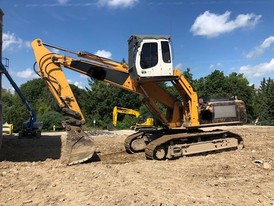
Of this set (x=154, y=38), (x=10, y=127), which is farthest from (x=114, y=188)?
(x=10, y=127)

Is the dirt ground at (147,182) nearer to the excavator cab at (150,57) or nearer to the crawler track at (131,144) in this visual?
the crawler track at (131,144)

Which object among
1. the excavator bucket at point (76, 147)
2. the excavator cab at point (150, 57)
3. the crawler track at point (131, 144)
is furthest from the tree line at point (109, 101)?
the excavator bucket at point (76, 147)

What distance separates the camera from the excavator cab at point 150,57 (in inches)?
433

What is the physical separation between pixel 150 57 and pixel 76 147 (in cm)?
371

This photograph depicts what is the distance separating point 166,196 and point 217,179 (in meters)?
2.20

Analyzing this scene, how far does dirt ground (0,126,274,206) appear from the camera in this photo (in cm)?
654

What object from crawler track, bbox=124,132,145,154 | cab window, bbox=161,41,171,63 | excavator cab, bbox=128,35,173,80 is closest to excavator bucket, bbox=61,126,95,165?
excavator cab, bbox=128,35,173,80

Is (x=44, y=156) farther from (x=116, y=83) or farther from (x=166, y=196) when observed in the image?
(x=166, y=196)

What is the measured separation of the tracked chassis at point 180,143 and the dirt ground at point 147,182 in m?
0.44

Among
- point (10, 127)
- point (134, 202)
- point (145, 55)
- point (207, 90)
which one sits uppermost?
point (207, 90)

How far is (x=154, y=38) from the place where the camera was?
37.0ft

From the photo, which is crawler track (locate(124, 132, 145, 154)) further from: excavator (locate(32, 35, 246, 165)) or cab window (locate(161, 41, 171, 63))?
cab window (locate(161, 41, 171, 63))

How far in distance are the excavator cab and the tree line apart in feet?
81.7

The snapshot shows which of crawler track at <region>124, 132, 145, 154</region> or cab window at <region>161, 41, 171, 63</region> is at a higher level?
cab window at <region>161, 41, 171, 63</region>
